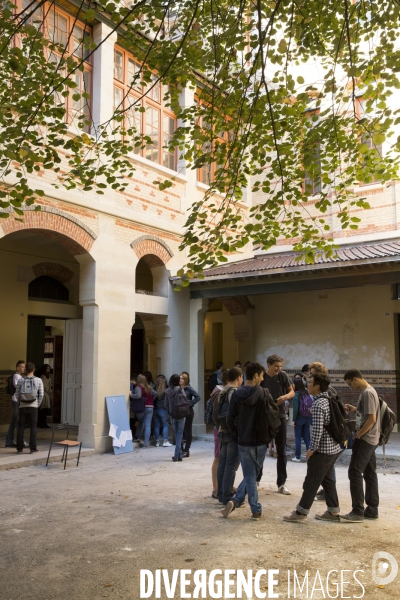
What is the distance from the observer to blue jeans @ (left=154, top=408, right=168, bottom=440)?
12359 millimetres

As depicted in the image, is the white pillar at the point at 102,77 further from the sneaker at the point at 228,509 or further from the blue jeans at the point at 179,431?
the sneaker at the point at 228,509

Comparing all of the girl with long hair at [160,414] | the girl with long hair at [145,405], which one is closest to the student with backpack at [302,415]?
the girl with long hair at [160,414]

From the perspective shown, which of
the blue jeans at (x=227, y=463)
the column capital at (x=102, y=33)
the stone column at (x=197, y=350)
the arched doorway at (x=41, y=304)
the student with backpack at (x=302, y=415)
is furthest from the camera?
the stone column at (x=197, y=350)

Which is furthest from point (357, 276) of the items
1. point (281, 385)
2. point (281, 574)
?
point (281, 574)

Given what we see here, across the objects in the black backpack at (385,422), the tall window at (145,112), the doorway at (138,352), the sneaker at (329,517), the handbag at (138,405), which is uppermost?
the tall window at (145,112)

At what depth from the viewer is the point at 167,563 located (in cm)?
495

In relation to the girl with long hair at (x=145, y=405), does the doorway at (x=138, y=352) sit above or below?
above

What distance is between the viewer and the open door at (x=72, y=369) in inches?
539

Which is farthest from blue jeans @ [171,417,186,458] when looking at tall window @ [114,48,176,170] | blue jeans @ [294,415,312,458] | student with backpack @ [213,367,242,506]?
tall window @ [114,48,176,170]

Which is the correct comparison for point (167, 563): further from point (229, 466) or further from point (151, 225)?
point (151, 225)

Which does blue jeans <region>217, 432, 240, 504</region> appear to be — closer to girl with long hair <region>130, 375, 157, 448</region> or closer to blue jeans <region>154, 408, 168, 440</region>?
girl with long hair <region>130, 375, 157, 448</region>

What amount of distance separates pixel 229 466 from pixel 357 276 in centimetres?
625

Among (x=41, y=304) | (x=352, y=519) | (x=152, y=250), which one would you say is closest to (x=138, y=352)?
(x=41, y=304)

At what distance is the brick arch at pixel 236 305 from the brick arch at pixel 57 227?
20.2ft
